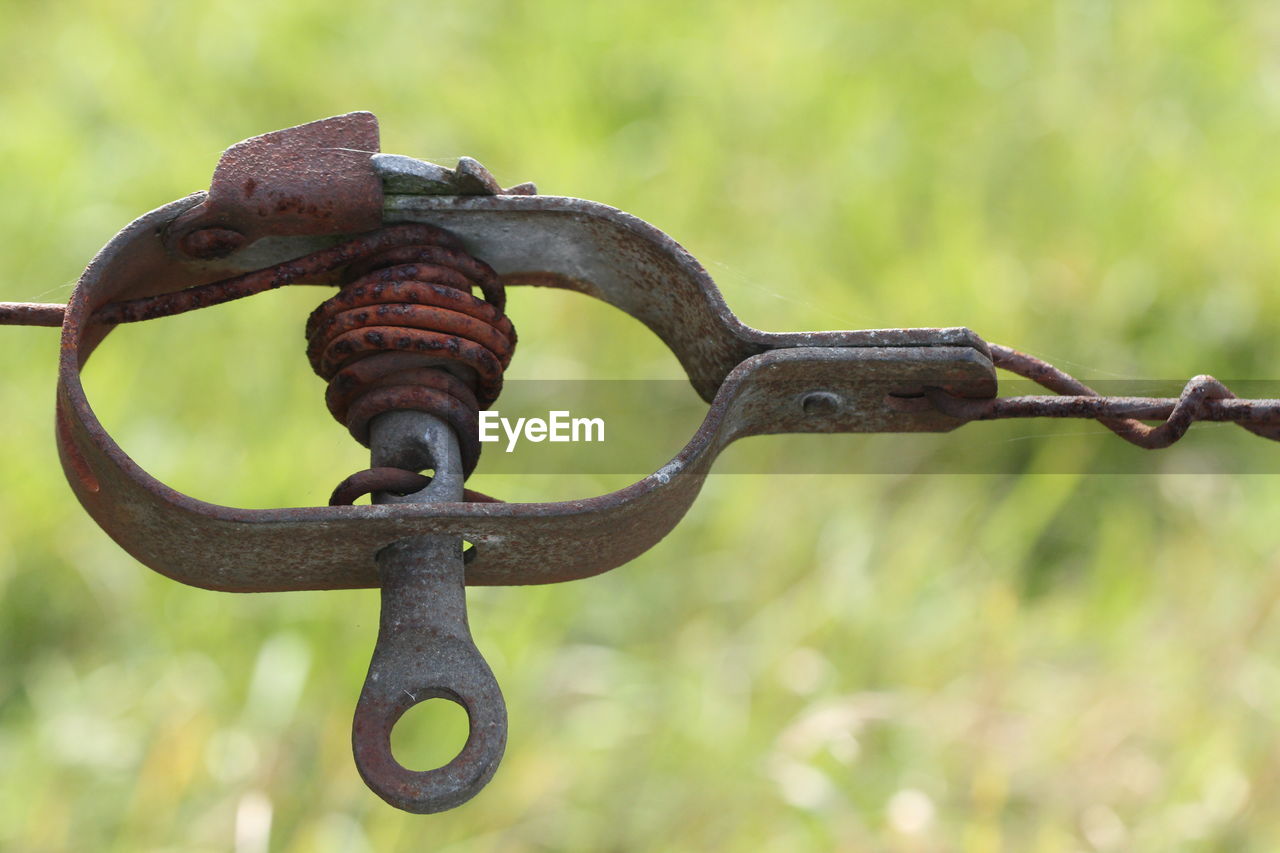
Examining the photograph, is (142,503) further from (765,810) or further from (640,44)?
(640,44)

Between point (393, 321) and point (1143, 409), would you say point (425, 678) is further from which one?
point (1143, 409)

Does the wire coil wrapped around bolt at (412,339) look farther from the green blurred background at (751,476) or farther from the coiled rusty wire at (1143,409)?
the green blurred background at (751,476)

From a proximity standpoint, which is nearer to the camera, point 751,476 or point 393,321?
point 393,321

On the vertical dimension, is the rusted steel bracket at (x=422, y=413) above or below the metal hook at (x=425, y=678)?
above

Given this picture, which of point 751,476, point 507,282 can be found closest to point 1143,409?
point 507,282

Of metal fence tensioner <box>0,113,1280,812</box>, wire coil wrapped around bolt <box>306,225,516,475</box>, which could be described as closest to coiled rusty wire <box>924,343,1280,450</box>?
metal fence tensioner <box>0,113,1280,812</box>

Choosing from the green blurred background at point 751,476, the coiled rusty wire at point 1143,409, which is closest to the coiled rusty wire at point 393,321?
the coiled rusty wire at point 1143,409
